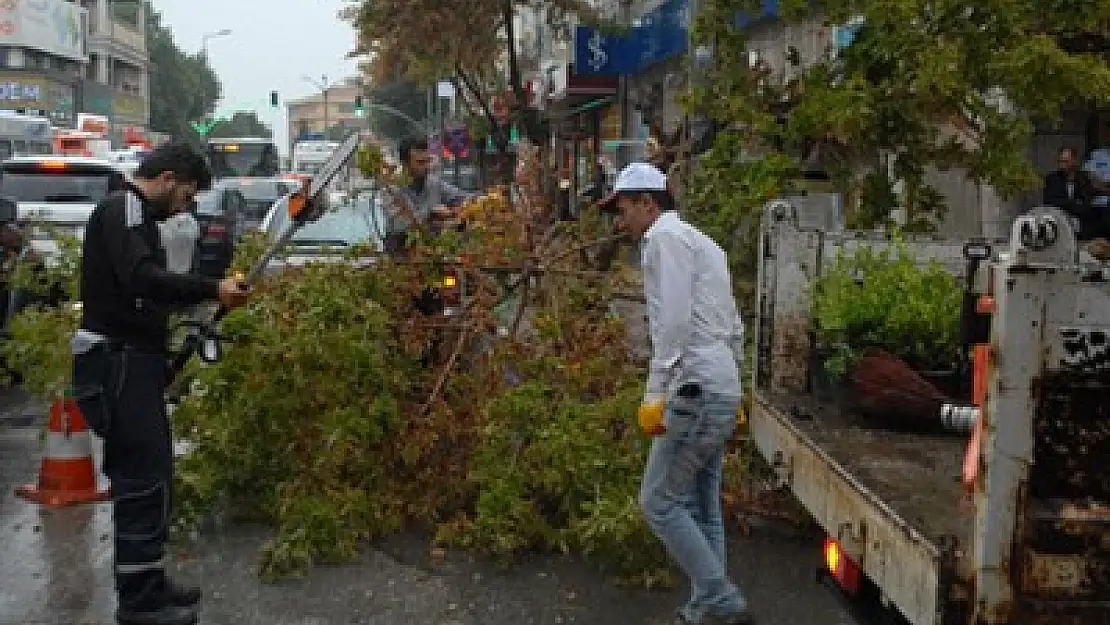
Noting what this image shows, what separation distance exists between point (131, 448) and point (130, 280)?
689mm

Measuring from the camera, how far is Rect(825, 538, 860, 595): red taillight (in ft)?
12.3

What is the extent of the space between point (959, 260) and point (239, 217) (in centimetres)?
1756

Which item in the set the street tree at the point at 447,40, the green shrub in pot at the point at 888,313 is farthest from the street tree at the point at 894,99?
the street tree at the point at 447,40

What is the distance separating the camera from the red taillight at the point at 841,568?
3734mm

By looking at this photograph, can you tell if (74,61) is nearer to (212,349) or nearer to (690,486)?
(212,349)

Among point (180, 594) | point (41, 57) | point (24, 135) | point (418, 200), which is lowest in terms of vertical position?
point (180, 594)

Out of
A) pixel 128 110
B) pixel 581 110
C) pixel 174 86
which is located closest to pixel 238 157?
pixel 581 110

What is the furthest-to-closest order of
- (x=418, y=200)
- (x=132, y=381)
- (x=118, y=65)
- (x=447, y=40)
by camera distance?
(x=118, y=65) < (x=447, y=40) < (x=418, y=200) < (x=132, y=381)

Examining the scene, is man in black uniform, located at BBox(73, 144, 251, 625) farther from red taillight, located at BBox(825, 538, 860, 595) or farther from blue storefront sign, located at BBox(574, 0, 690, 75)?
blue storefront sign, located at BBox(574, 0, 690, 75)

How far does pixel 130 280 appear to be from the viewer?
5113 mm

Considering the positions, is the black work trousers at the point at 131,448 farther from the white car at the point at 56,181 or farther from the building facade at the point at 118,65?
the building facade at the point at 118,65

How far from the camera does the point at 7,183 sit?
15969mm

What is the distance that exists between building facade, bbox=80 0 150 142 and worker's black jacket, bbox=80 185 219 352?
87.4m

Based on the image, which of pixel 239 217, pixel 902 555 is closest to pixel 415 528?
pixel 902 555
